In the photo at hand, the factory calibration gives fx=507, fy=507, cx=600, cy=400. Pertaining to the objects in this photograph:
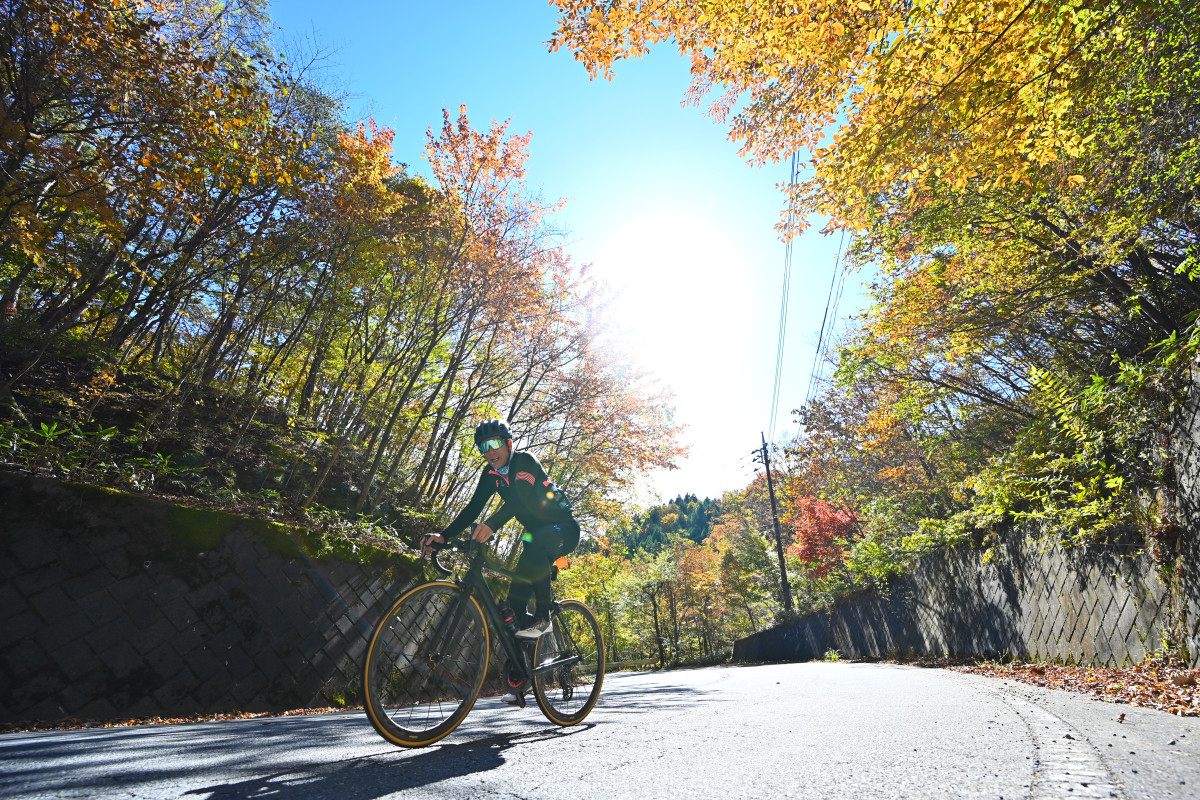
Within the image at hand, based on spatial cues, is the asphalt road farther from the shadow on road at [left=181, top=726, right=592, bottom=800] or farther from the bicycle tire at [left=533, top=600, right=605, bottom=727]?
the bicycle tire at [left=533, top=600, right=605, bottom=727]

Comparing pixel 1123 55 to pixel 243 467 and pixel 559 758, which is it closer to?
pixel 559 758

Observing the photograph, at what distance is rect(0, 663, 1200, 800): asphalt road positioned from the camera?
5.20ft

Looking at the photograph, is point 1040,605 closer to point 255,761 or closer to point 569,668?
point 569,668

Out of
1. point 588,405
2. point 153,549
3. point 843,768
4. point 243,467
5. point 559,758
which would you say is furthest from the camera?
point 588,405

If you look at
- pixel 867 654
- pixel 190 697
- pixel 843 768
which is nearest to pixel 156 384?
pixel 190 697

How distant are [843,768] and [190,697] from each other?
593cm

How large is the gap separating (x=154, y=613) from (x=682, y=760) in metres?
5.61

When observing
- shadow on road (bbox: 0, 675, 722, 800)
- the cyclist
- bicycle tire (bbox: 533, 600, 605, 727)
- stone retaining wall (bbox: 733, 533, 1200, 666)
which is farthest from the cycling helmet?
stone retaining wall (bbox: 733, 533, 1200, 666)

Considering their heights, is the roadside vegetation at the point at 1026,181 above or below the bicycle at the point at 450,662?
above

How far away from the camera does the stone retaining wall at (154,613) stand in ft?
14.5

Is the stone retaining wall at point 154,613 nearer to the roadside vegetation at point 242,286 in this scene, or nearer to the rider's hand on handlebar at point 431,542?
the roadside vegetation at point 242,286

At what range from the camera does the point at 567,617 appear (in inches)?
143

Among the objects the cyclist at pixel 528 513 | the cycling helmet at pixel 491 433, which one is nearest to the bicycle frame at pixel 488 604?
the cyclist at pixel 528 513

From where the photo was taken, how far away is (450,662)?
275cm
